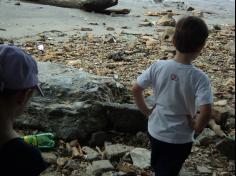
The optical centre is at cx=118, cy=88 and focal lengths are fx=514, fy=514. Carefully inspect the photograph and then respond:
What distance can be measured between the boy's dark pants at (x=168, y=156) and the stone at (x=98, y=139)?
2.78 feet

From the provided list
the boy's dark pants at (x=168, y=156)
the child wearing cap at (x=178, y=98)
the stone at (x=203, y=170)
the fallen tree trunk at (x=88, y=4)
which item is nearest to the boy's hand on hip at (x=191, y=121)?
the child wearing cap at (x=178, y=98)

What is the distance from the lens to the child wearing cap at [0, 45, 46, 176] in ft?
4.82

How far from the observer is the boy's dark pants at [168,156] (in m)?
1.96

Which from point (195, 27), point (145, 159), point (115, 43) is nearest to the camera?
point (195, 27)

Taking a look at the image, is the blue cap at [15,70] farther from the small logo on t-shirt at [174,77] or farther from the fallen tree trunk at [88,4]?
the fallen tree trunk at [88,4]

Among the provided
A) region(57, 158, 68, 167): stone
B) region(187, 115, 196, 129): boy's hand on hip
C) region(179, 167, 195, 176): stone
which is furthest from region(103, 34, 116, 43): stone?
region(187, 115, 196, 129): boy's hand on hip

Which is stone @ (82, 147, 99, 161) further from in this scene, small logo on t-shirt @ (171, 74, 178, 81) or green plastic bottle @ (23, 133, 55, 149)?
small logo on t-shirt @ (171, 74, 178, 81)

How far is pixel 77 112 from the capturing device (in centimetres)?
288

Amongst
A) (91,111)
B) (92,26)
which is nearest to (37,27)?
Result: (92,26)

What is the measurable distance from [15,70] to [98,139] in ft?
4.82

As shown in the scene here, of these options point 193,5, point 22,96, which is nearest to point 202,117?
point 22,96

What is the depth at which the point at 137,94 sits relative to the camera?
2061 millimetres

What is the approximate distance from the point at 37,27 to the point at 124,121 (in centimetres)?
398

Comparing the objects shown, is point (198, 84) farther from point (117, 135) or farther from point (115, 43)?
point (115, 43)
